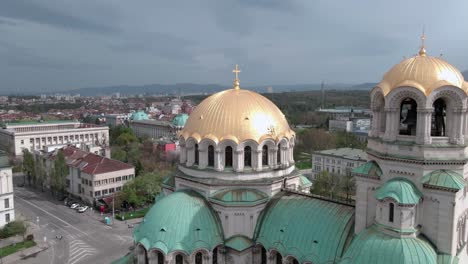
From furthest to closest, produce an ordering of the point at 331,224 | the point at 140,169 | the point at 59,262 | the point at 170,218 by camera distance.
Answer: the point at 140,169 < the point at 59,262 < the point at 170,218 < the point at 331,224

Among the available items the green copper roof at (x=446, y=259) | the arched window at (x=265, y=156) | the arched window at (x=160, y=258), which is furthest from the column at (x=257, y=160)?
the green copper roof at (x=446, y=259)

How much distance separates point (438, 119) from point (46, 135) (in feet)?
328

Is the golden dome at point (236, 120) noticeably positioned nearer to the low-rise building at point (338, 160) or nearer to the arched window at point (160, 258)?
the arched window at point (160, 258)

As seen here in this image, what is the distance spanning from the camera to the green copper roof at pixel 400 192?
18969 millimetres

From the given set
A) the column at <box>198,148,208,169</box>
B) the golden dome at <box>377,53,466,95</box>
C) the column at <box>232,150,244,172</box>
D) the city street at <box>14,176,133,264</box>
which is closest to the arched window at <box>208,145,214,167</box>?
the column at <box>198,148,208,169</box>

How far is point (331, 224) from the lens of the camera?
23.3m

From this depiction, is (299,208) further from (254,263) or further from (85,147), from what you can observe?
(85,147)

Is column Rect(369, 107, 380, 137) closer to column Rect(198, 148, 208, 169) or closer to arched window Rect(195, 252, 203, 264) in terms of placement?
column Rect(198, 148, 208, 169)

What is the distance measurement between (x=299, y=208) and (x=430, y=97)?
1056 cm

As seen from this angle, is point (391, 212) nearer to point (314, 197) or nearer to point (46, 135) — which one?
point (314, 197)

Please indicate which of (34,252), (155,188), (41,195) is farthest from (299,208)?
(41,195)

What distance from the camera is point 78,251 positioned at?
4306 cm

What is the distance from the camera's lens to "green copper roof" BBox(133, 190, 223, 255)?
24.4m

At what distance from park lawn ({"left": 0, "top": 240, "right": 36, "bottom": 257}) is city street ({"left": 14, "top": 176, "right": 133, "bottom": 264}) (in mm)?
1089
